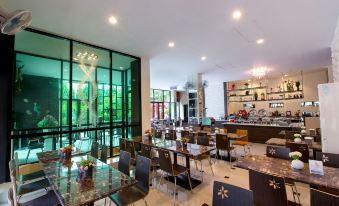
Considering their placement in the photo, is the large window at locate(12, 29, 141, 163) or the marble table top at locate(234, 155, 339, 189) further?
the large window at locate(12, 29, 141, 163)

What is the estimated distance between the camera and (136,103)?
5801mm

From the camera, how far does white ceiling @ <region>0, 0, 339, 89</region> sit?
2.92 meters

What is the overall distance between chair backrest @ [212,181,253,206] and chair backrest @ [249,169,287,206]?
514 millimetres

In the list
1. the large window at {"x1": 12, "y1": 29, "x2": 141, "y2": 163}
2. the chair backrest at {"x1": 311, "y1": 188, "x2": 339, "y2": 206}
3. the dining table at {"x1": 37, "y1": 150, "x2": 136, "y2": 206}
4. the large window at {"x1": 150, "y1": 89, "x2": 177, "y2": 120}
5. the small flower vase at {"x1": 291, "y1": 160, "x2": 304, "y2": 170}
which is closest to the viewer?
the chair backrest at {"x1": 311, "y1": 188, "x2": 339, "y2": 206}

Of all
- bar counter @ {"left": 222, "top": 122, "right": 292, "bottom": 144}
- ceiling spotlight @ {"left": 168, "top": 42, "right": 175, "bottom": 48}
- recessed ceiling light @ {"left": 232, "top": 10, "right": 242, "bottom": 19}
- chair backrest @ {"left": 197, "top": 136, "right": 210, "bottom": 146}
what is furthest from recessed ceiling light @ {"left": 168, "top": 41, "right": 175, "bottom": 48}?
bar counter @ {"left": 222, "top": 122, "right": 292, "bottom": 144}

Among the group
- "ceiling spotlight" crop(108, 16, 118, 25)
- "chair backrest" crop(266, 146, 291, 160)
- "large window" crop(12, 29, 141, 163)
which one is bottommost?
"chair backrest" crop(266, 146, 291, 160)

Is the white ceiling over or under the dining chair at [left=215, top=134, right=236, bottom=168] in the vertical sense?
over

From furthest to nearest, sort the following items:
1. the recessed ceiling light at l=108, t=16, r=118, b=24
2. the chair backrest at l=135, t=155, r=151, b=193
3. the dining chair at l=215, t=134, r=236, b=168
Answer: the dining chair at l=215, t=134, r=236, b=168, the recessed ceiling light at l=108, t=16, r=118, b=24, the chair backrest at l=135, t=155, r=151, b=193

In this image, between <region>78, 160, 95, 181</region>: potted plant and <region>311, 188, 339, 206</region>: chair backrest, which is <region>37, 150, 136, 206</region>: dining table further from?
<region>311, 188, 339, 206</region>: chair backrest

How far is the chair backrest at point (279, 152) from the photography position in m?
2.72

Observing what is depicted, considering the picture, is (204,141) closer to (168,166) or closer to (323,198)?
(168,166)

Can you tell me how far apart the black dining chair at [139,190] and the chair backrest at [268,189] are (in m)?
1.31

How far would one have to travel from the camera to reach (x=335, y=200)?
1249mm

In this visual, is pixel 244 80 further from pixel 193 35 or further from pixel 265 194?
pixel 265 194
